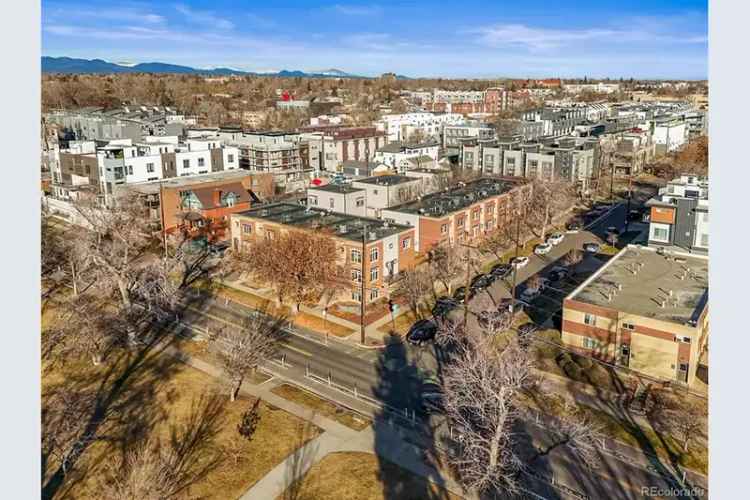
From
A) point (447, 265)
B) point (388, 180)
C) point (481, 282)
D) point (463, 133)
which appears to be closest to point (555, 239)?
point (481, 282)

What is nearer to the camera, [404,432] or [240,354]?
[404,432]

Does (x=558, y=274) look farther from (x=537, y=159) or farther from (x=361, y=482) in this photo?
(x=537, y=159)

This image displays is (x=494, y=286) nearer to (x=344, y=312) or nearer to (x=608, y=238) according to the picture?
(x=344, y=312)

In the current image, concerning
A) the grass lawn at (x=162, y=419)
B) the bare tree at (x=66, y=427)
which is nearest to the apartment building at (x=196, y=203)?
the grass lawn at (x=162, y=419)

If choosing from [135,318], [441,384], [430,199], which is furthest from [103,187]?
[441,384]

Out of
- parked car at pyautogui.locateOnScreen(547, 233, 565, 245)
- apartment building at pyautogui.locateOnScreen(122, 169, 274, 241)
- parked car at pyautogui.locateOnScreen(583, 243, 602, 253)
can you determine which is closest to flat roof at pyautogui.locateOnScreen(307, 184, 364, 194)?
apartment building at pyautogui.locateOnScreen(122, 169, 274, 241)

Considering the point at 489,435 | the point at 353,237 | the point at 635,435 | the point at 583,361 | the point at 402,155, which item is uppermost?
the point at 402,155
